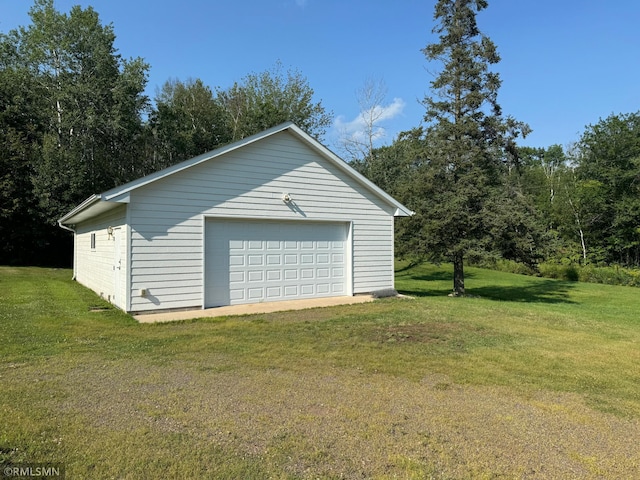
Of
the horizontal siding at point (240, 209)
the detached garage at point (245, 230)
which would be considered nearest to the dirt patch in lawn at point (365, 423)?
the horizontal siding at point (240, 209)

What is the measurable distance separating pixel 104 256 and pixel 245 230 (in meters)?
4.04

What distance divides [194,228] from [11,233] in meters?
19.0

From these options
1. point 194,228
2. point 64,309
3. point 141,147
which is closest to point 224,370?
point 194,228

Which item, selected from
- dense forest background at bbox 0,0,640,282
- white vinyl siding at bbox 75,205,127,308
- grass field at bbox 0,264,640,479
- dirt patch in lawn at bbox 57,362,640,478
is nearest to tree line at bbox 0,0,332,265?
dense forest background at bbox 0,0,640,282

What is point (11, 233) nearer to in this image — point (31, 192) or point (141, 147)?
point (31, 192)

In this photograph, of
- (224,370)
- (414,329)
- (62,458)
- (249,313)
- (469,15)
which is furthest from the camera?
(469,15)

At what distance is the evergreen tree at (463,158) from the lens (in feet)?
43.9

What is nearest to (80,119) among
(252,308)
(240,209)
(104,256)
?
(104,256)

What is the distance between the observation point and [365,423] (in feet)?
11.1

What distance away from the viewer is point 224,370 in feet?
15.7

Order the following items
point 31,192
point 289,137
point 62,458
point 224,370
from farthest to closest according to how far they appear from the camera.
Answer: point 31,192 < point 289,137 < point 224,370 < point 62,458

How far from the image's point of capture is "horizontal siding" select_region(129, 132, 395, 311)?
8.75m

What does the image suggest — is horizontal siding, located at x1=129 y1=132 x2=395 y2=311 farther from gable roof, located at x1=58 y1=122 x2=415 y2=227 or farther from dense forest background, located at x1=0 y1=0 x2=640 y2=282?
dense forest background, located at x1=0 y1=0 x2=640 y2=282

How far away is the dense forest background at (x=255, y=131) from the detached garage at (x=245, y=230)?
3.28 m
